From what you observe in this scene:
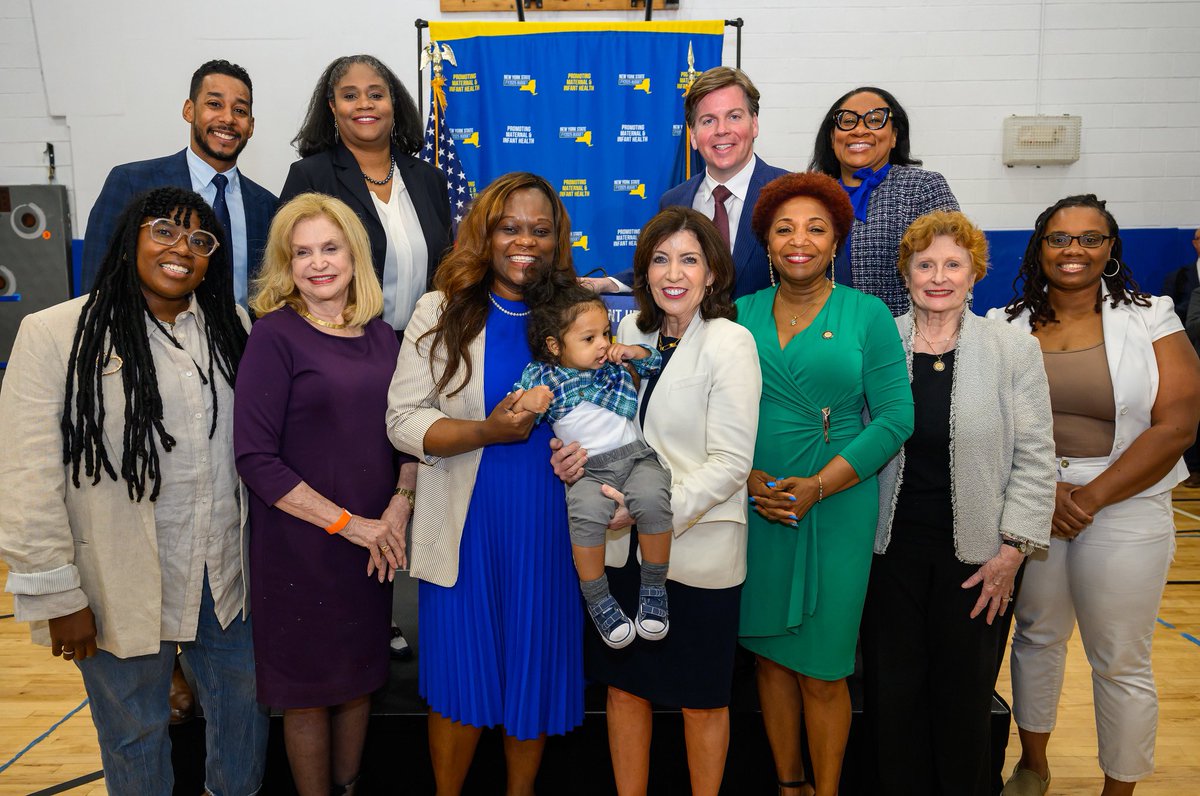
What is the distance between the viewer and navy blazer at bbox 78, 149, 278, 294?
111 inches

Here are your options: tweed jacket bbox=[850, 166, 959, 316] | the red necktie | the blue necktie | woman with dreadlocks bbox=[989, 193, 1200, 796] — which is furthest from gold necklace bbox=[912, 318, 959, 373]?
the blue necktie

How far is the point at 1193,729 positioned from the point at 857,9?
5434 mm

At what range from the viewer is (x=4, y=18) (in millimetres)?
6480

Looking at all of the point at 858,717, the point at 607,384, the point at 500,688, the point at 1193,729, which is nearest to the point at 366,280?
the point at 607,384

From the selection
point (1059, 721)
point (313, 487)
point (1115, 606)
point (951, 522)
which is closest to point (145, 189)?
point (313, 487)

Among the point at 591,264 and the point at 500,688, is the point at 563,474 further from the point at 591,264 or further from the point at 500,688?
the point at 591,264

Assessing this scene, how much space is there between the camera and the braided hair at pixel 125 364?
1951 millimetres

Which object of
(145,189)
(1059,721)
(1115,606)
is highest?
(145,189)

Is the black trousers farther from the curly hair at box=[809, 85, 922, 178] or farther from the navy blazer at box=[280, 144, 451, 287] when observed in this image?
the navy blazer at box=[280, 144, 451, 287]

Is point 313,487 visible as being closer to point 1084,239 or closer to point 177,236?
point 177,236

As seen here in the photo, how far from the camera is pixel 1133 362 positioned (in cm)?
245

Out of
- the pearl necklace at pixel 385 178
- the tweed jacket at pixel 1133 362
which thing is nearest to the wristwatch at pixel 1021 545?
the tweed jacket at pixel 1133 362

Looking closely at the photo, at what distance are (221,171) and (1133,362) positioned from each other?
323 cm

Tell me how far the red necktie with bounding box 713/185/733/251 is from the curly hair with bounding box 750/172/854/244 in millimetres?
546
